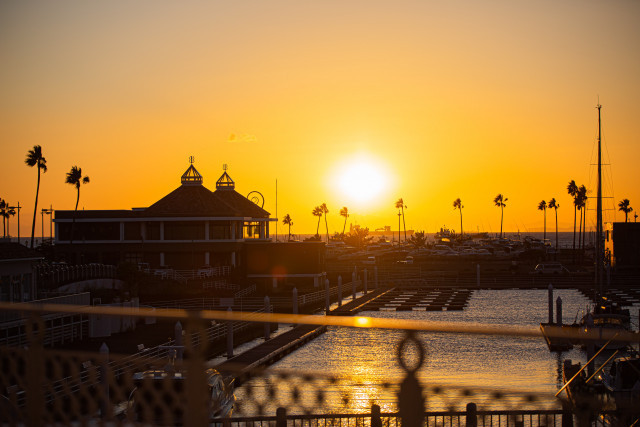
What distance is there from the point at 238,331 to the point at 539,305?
30.1m

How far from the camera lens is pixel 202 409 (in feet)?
12.7

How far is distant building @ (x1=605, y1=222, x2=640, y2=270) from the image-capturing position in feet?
251

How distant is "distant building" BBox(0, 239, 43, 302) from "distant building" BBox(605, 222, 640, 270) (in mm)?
63572

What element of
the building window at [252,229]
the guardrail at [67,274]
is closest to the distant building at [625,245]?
the building window at [252,229]

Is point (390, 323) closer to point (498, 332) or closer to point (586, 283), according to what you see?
point (498, 332)

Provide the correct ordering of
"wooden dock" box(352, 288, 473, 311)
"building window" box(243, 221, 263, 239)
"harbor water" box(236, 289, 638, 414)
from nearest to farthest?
1. "harbor water" box(236, 289, 638, 414)
2. "wooden dock" box(352, 288, 473, 311)
3. "building window" box(243, 221, 263, 239)

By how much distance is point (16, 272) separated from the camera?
29391mm

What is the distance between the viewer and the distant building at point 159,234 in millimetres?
57719

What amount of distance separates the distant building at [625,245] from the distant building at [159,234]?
44.1m

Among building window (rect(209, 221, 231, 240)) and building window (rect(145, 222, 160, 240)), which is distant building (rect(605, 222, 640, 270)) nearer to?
building window (rect(209, 221, 231, 240))

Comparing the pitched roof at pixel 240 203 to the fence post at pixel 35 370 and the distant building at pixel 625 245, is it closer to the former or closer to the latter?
the distant building at pixel 625 245

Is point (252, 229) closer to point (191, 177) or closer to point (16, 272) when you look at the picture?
point (191, 177)

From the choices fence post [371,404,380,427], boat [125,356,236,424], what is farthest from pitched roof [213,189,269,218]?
fence post [371,404,380,427]

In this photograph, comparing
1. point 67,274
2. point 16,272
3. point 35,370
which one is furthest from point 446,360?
point 35,370
